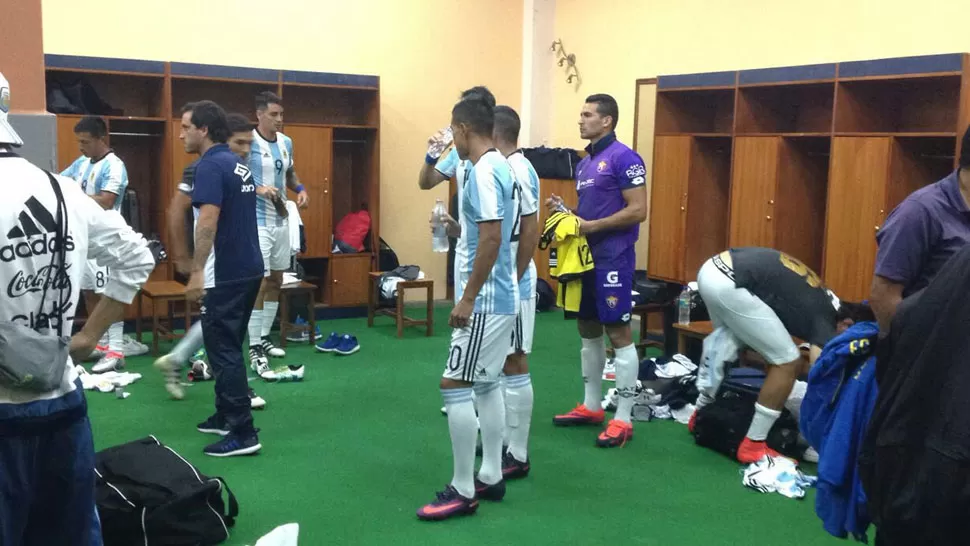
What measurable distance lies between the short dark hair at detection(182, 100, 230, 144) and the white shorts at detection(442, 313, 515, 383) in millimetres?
1516

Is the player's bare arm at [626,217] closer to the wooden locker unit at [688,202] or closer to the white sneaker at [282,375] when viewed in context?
the white sneaker at [282,375]

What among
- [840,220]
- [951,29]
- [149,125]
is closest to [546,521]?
[840,220]

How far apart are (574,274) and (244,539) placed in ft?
6.52

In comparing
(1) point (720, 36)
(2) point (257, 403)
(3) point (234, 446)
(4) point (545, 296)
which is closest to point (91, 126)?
(2) point (257, 403)

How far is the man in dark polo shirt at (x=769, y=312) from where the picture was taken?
4.03 m

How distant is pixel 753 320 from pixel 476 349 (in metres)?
1.45

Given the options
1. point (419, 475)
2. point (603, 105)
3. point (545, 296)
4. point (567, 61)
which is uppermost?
point (567, 61)

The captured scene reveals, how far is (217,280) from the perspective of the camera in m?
4.05

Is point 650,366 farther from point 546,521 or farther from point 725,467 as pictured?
point 546,521

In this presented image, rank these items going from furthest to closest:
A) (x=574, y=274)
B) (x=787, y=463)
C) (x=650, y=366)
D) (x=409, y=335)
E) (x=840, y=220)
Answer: (x=409, y=335)
(x=840, y=220)
(x=650, y=366)
(x=574, y=274)
(x=787, y=463)

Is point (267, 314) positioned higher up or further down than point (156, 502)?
higher up

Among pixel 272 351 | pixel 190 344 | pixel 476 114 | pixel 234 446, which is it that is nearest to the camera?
pixel 476 114

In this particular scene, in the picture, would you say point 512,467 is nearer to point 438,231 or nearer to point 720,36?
point 438,231

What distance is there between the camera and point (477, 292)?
3254mm
